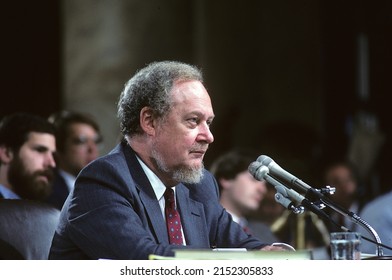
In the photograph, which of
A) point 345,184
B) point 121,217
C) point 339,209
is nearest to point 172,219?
point 121,217

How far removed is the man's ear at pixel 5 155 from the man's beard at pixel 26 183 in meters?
0.03

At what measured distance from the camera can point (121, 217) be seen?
284 cm

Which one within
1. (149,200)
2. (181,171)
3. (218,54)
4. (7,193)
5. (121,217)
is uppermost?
(218,54)

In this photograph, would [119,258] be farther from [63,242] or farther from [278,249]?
[278,249]

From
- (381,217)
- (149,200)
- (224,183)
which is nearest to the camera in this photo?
(149,200)

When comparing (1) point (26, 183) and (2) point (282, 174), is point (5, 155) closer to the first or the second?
(1) point (26, 183)

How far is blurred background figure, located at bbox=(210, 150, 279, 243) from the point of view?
580cm

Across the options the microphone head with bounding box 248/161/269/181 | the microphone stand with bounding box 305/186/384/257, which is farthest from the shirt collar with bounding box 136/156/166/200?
the microphone stand with bounding box 305/186/384/257

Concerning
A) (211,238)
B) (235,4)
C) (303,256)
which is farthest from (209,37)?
(303,256)

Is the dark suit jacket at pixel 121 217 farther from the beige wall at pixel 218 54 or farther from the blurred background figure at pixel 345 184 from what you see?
the blurred background figure at pixel 345 184

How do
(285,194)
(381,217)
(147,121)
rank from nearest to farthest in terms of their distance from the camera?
(285,194), (147,121), (381,217)

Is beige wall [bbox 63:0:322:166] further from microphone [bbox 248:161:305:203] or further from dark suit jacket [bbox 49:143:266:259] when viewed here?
microphone [bbox 248:161:305:203]

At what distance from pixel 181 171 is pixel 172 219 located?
0.58 ft

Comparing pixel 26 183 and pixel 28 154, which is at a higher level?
pixel 28 154
